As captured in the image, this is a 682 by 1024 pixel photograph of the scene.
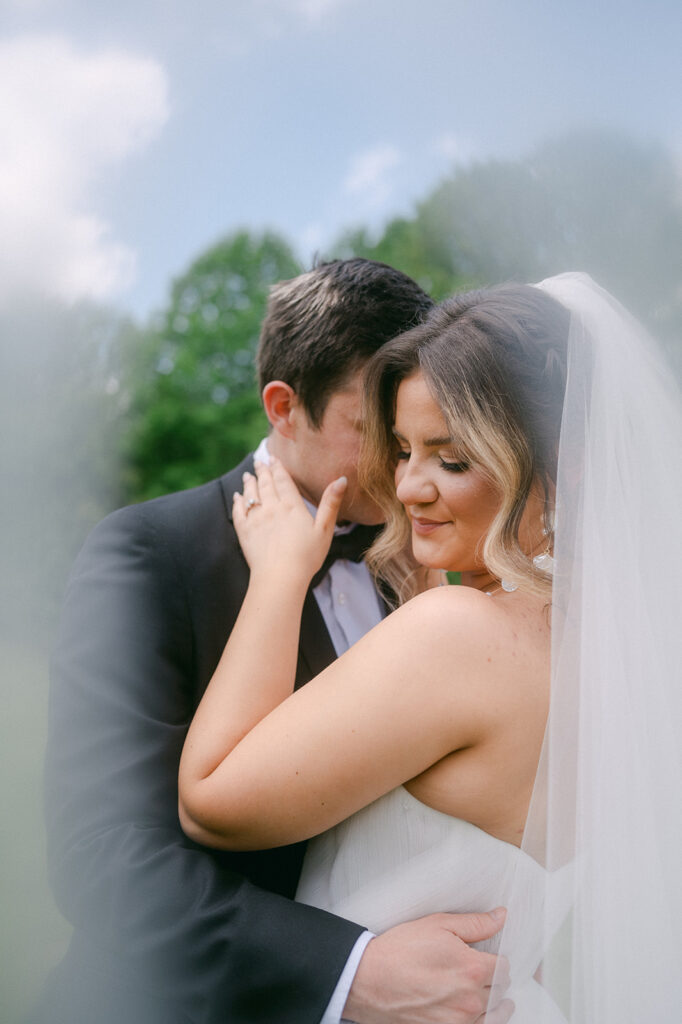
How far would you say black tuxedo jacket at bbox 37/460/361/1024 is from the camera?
124 cm

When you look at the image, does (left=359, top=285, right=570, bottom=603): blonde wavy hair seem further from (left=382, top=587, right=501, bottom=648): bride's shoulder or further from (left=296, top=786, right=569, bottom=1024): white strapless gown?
(left=296, top=786, right=569, bottom=1024): white strapless gown

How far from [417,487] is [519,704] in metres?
0.44

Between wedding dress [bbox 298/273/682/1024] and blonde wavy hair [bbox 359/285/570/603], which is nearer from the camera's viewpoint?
wedding dress [bbox 298/273/682/1024]

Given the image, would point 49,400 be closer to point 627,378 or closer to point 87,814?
point 87,814

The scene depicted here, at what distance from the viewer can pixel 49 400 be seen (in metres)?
1.30

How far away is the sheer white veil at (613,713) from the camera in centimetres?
112

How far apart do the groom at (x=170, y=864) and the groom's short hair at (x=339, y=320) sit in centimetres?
37

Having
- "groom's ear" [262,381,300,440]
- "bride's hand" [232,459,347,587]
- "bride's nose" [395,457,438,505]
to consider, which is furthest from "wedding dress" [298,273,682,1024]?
"groom's ear" [262,381,300,440]

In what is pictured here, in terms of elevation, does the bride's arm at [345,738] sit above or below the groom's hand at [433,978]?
above

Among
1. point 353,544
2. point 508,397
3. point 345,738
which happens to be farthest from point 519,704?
point 353,544

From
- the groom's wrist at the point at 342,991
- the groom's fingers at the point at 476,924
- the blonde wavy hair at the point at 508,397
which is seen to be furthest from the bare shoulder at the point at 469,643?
the groom's wrist at the point at 342,991

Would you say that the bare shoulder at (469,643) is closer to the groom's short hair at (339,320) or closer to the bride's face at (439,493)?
the bride's face at (439,493)

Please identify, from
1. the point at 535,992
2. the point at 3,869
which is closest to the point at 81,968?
the point at 3,869

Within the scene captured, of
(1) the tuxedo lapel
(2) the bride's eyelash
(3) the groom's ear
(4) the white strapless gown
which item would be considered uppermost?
(3) the groom's ear
